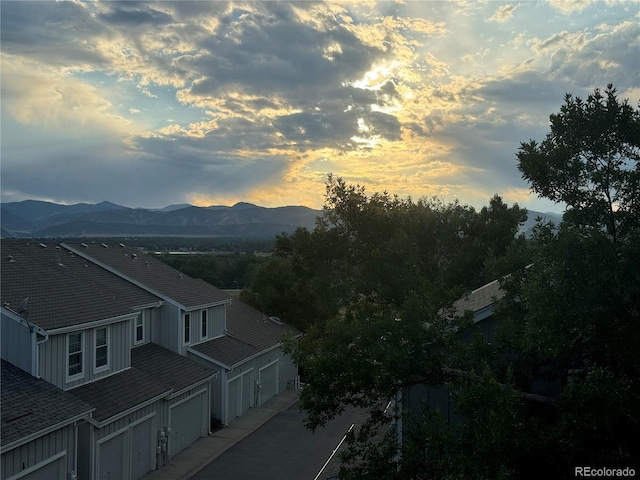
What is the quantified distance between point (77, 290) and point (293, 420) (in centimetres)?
1264

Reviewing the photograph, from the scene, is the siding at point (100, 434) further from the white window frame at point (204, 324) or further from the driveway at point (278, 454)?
the white window frame at point (204, 324)

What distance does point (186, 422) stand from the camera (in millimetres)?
22328

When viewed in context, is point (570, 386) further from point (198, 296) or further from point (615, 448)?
point (198, 296)

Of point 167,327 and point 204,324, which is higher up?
point 167,327

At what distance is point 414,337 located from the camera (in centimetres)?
995

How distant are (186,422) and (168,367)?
7.56 feet

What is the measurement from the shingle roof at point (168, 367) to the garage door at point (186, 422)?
32.4 inches

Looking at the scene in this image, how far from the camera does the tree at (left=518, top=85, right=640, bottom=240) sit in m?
9.18

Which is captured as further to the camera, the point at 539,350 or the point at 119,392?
the point at 119,392

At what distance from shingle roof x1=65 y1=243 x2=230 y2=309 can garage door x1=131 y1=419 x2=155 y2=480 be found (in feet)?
24.5

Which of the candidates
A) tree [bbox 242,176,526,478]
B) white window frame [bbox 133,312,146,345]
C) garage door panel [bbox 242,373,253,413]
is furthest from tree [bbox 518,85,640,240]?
garage door panel [bbox 242,373,253,413]

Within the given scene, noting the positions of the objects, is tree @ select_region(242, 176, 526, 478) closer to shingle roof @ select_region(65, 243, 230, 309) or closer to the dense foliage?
the dense foliage

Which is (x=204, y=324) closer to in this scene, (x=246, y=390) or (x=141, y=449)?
(x=246, y=390)

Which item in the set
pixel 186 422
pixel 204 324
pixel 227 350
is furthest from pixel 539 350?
pixel 204 324
